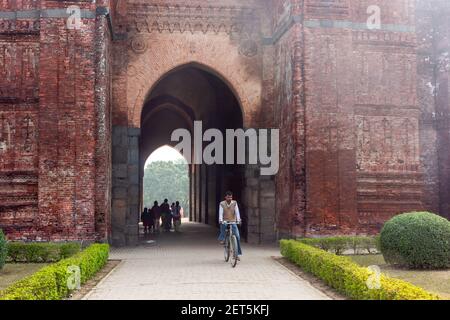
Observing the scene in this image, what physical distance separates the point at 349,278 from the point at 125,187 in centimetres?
910

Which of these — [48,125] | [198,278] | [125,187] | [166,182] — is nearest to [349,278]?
[198,278]

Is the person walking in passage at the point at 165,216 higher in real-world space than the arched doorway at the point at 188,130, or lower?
lower

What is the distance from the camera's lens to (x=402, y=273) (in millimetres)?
9812

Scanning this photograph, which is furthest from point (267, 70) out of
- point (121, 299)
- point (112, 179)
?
point (121, 299)

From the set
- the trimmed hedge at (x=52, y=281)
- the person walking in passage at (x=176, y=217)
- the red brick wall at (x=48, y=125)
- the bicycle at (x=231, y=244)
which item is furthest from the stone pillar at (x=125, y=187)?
the person walking in passage at (x=176, y=217)

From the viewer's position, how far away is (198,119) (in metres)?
25.0

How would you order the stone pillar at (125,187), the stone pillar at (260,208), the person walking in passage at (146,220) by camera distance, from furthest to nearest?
the person walking in passage at (146,220), the stone pillar at (260,208), the stone pillar at (125,187)

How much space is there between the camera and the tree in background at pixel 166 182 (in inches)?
2616

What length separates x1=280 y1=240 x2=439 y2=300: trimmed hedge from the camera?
6230mm

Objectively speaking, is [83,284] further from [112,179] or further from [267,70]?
[267,70]

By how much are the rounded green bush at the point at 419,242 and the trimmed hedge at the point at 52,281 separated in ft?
17.0

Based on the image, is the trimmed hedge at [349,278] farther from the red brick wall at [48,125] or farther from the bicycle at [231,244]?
the red brick wall at [48,125]

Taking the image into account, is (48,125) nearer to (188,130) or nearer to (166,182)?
(188,130)

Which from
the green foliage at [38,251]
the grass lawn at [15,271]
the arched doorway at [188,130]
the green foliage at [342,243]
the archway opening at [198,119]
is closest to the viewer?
the grass lawn at [15,271]
